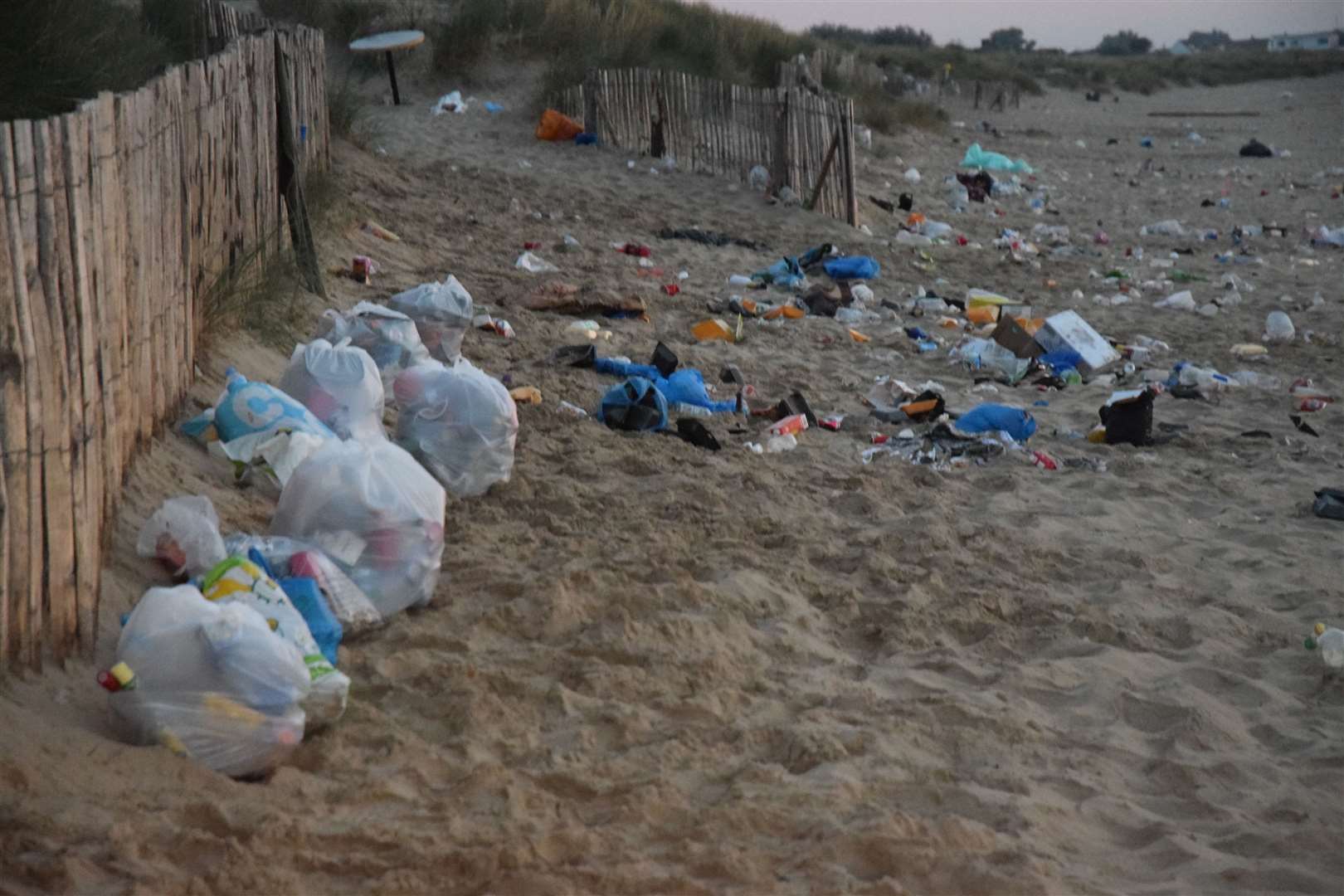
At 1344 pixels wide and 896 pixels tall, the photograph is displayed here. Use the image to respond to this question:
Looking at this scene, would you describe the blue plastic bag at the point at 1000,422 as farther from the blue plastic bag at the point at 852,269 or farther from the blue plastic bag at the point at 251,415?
the blue plastic bag at the point at 852,269

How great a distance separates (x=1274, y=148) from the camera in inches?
Answer: 823

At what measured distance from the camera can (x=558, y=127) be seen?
12680 mm

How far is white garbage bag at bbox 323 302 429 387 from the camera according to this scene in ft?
15.9

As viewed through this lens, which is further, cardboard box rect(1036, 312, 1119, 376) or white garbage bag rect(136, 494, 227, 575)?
cardboard box rect(1036, 312, 1119, 376)

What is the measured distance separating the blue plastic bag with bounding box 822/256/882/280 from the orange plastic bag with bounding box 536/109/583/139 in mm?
4657

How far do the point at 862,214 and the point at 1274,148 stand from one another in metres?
12.8

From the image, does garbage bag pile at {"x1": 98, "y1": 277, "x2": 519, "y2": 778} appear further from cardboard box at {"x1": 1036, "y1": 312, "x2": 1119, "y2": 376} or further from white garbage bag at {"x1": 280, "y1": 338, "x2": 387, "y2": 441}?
cardboard box at {"x1": 1036, "y1": 312, "x2": 1119, "y2": 376}

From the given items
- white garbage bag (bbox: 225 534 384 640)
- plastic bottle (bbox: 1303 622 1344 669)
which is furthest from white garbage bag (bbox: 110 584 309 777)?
plastic bottle (bbox: 1303 622 1344 669)

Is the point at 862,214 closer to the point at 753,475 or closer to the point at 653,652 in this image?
the point at 753,475

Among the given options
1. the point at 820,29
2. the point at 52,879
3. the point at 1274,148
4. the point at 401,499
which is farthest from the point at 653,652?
the point at 820,29

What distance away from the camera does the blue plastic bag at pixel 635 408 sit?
5.18 metres

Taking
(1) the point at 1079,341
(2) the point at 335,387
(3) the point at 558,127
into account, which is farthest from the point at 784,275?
(3) the point at 558,127

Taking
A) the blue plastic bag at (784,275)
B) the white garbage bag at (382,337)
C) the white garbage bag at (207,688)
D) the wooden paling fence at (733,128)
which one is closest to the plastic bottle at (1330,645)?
the white garbage bag at (207,688)

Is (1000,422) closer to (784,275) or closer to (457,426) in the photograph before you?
(457,426)
